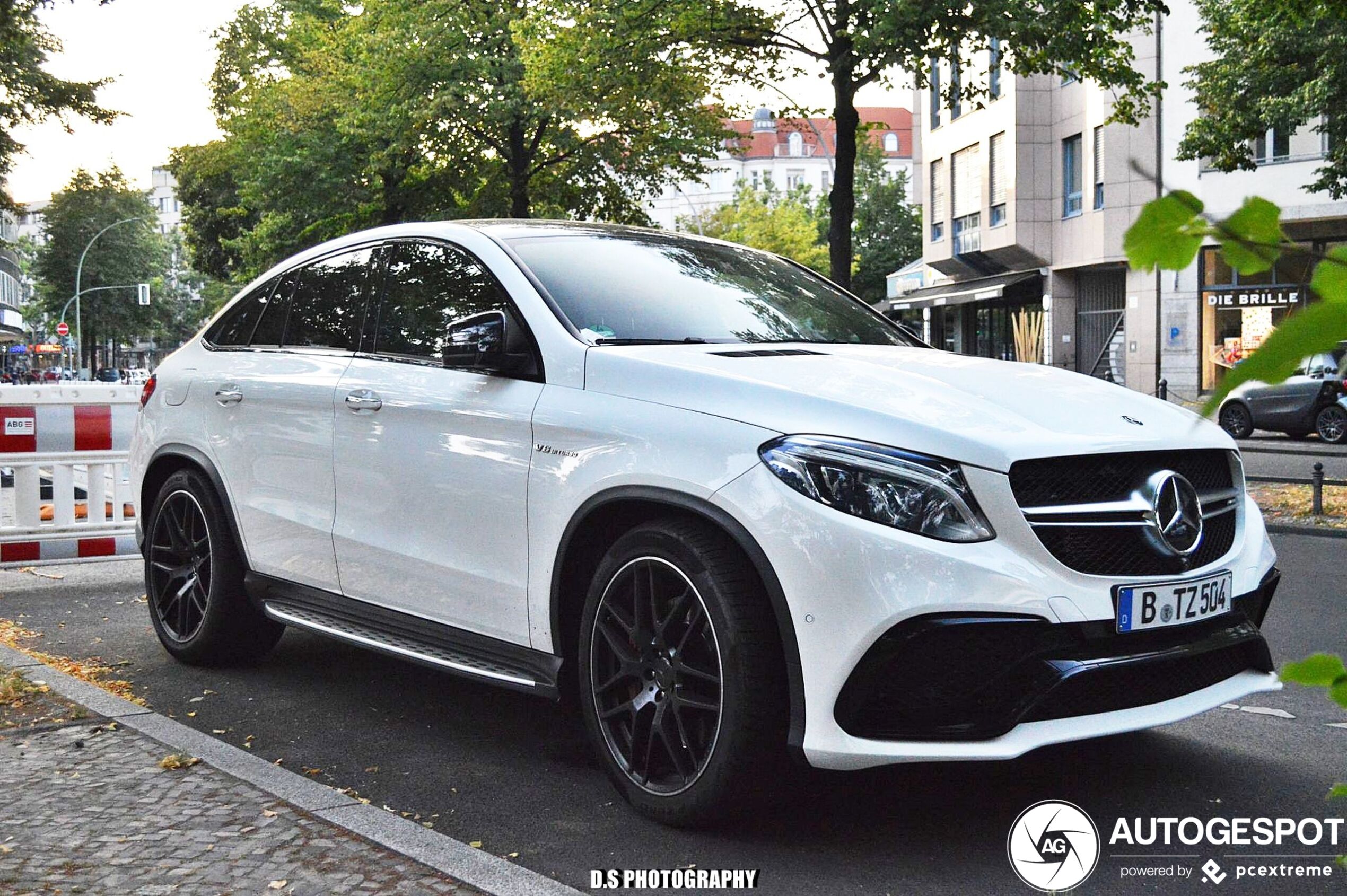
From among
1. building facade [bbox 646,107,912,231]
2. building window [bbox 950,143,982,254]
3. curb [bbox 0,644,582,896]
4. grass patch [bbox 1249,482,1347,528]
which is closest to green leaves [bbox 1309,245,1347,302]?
curb [bbox 0,644,582,896]

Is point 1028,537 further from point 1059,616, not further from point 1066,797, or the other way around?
point 1066,797

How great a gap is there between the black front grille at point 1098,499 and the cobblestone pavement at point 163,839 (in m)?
1.66

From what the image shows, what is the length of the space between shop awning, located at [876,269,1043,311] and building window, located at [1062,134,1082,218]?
230cm

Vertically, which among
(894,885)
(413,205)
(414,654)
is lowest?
(894,885)

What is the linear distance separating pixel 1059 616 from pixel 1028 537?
20cm

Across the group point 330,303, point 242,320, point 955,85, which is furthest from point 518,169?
point 330,303

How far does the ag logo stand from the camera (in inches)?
141

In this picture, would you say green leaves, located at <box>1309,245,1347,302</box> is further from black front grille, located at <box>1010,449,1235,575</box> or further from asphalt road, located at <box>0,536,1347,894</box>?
asphalt road, located at <box>0,536,1347,894</box>

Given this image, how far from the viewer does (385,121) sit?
96.0 feet

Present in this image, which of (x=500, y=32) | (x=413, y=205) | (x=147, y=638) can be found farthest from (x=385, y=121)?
(x=147, y=638)

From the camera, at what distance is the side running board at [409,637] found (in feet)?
14.0

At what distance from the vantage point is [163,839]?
12.4ft

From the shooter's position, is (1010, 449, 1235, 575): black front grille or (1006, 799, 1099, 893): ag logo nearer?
(1010, 449, 1235, 575): black front grille

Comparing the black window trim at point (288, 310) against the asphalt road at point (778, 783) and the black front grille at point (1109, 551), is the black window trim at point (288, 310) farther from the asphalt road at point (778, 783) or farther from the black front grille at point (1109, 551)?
the black front grille at point (1109, 551)
